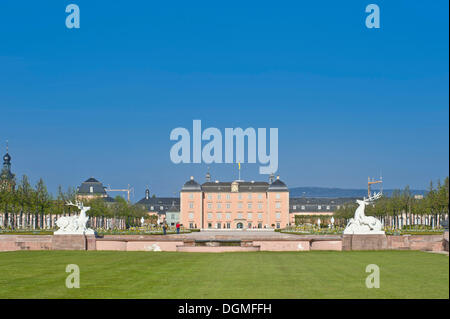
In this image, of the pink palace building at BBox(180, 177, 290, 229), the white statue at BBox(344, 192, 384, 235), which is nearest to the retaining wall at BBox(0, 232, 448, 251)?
the white statue at BBox(344, 192, 384, 235)

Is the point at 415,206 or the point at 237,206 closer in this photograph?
the point at 415,206

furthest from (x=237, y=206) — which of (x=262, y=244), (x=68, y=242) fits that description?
(x=262, y=244)

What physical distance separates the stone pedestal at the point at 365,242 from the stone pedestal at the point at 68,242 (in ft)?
48.5

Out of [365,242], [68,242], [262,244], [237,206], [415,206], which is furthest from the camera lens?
[237,206]

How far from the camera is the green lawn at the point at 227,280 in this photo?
14773mm

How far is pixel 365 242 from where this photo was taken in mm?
34500

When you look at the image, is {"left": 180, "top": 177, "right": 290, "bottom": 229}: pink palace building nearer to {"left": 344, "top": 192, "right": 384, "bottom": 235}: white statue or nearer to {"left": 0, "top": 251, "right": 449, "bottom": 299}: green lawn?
{"left": 344, "top": 192, "right": 384, "bottom": 235}: white statue

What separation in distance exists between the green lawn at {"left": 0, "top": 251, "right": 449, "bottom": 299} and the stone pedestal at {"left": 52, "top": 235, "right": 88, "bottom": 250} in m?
11.6

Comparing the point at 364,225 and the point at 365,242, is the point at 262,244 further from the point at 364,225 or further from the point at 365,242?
the point at 364,225

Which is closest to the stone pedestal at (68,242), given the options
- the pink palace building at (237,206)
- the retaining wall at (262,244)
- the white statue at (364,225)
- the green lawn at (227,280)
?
the retaining wall at (262,244)

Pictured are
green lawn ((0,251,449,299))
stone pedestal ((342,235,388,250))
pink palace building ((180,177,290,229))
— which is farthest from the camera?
pink palace building ((180,177,290,229))

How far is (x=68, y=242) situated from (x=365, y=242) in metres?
16.7

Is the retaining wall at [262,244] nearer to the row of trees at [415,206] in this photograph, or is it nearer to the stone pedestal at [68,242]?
the stone pedestal at [68,242]

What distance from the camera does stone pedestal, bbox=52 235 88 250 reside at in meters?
36.2
